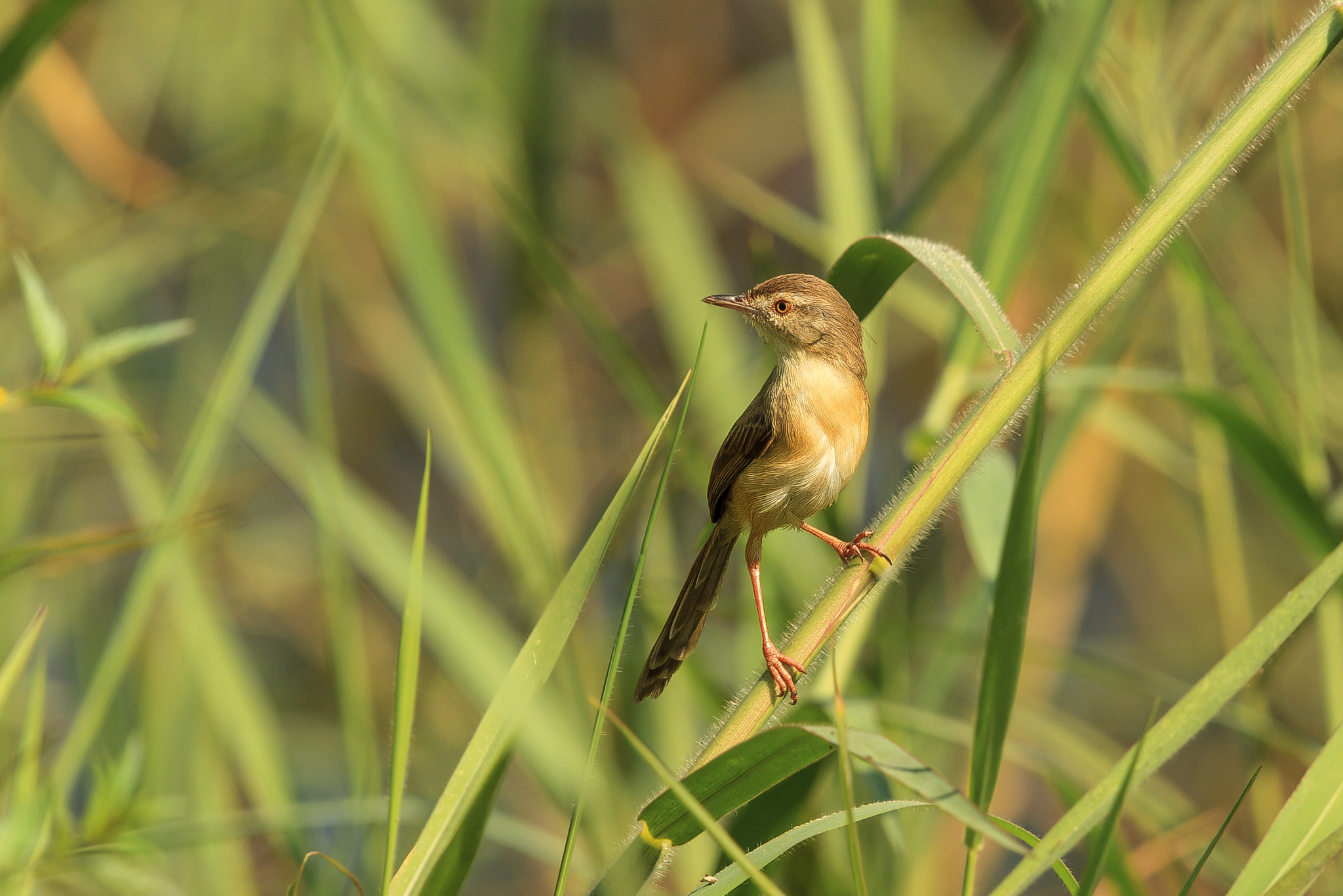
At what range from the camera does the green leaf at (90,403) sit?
5.37ft

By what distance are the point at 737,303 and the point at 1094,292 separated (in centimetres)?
117

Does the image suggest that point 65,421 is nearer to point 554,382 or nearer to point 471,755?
point 554,382

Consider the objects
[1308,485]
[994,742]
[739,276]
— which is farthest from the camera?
[739,276]

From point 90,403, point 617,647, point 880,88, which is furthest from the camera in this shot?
point 880,88

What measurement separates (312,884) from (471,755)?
3.48ft

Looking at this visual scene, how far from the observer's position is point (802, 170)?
7078mm

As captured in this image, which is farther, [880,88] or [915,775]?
[880,88]

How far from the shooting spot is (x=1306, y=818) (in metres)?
1.42

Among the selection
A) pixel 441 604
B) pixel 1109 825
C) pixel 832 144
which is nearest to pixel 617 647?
pixel 1109 825

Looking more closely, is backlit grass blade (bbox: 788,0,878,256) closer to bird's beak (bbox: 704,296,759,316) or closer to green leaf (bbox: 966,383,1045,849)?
bird's beak (bbox: 704,296,759,316)

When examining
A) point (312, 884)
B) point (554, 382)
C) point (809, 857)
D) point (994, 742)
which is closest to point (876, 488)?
point (554, 382)

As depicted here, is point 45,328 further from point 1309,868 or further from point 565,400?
point 565,400

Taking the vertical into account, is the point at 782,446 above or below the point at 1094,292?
below

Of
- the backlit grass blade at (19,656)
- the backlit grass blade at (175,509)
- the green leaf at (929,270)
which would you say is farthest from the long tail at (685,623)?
the backlit grass blade at (19,656)
